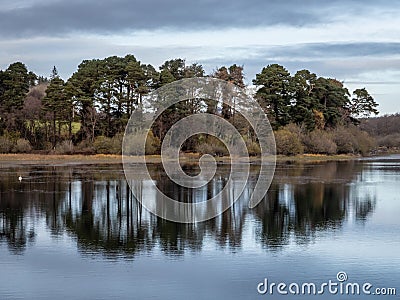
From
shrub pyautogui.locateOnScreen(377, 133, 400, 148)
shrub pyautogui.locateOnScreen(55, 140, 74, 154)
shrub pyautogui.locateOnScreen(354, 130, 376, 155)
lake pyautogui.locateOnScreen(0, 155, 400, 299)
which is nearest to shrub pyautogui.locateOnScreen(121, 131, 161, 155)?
shrub pyautogui.locateOnScreen(55, 140, 74, 154)

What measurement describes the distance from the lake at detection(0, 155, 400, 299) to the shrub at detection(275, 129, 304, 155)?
107 ft

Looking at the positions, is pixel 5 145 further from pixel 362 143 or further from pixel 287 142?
pixel 362 143

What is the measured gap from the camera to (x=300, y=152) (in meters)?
62.5

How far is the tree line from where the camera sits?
55.1 metres

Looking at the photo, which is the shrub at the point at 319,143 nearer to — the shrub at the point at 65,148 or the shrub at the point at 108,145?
the shrub at the point at 108,145

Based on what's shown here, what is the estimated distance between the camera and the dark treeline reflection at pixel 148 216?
1619 centimetres

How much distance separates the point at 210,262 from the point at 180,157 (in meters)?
39.9

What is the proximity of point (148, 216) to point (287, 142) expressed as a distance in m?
40.7

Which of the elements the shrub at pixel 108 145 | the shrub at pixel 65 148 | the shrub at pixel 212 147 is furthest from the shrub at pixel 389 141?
the shrub at pixel 65 148

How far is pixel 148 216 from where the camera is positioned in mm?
20469

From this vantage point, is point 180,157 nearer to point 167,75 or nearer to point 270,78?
point 167,75

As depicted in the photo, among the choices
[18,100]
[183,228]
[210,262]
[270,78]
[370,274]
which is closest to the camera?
[370,274]

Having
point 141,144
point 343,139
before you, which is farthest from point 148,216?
point 343,139

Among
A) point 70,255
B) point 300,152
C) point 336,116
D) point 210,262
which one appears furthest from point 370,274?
point 336,116
